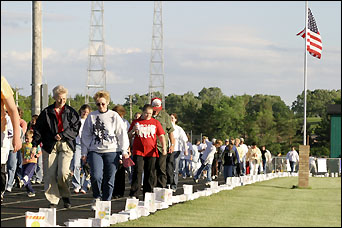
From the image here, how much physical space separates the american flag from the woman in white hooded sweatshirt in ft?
64.3

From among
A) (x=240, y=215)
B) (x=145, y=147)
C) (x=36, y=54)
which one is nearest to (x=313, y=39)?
(x=36, y=54)

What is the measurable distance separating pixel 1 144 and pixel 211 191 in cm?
1198

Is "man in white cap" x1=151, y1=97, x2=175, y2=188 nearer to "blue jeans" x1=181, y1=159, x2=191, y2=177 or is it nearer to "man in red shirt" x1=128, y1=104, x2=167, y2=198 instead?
"man in red shirt" x1=128, y1=104, x2=167, y2=198

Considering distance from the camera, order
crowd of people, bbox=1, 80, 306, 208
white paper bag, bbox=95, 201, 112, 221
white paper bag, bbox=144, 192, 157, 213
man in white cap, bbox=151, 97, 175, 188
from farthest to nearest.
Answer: man in white cap, bbox=151, 97, 175, 188 → white paper bag, bbox=144, 192, 157, 213 → crowd of people, bbox=1, 80, 306, 208 → white paper bag, bbox=95, 201, 112, 221

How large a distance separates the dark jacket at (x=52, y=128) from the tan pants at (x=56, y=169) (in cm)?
9

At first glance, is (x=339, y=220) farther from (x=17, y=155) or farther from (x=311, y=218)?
(x=17, y=155)

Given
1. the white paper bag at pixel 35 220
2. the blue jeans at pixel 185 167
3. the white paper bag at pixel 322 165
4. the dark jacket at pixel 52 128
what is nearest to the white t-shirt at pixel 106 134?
the dark jacket at pixel 52 128

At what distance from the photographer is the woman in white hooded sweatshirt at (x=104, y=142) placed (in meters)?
14.8

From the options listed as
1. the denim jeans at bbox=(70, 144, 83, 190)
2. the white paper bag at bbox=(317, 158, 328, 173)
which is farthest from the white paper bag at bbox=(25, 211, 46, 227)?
the white paper bag at bbox=(317, 158, 328, 173)

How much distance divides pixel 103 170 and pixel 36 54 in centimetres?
797

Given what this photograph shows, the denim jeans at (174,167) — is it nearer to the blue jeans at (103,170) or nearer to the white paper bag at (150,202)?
the white paper bag at (150,202)

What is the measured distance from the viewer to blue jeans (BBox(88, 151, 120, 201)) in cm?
1488

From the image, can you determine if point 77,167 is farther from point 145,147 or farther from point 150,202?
point 150,202

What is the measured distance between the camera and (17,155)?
69.9 ft
